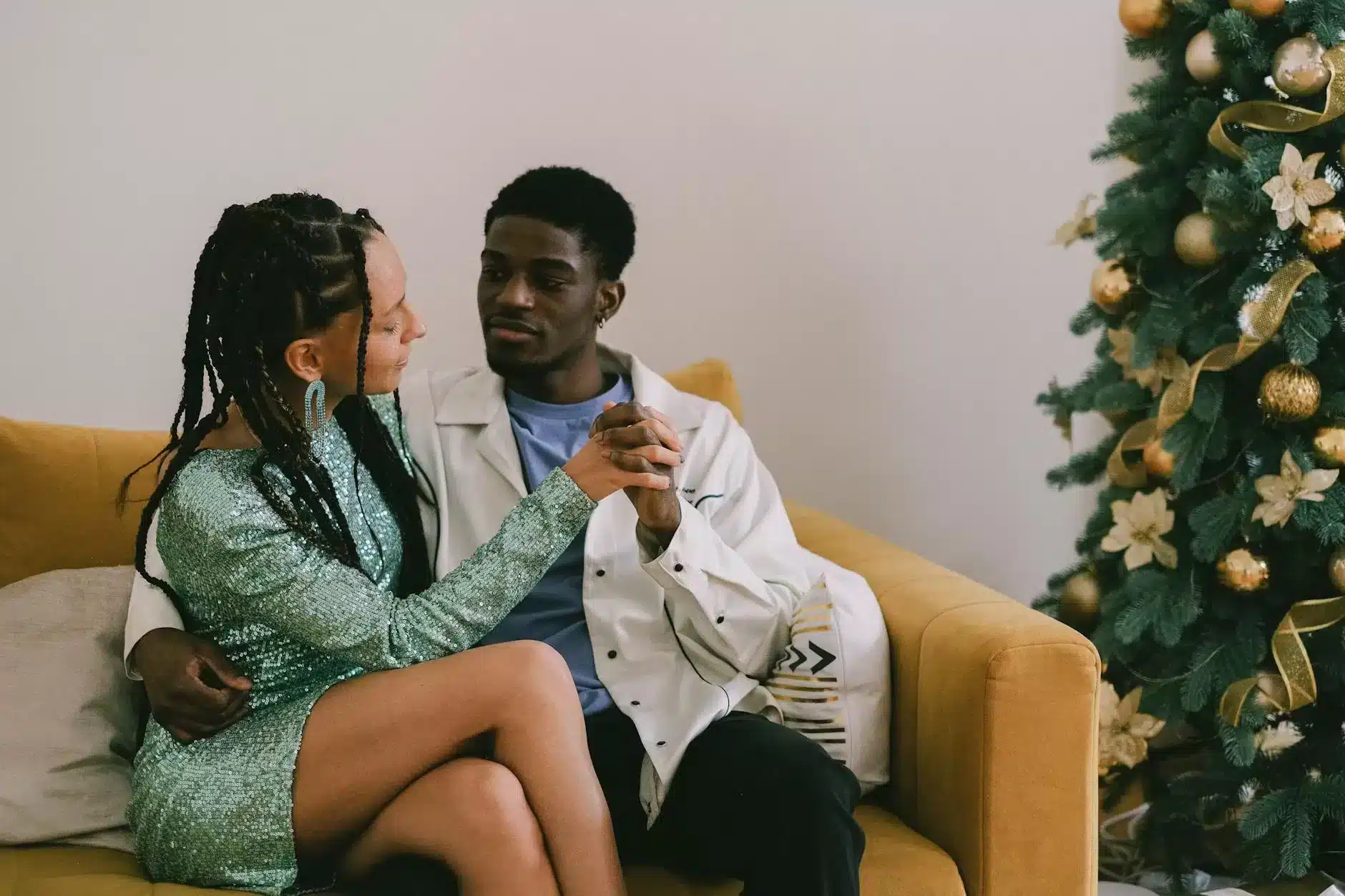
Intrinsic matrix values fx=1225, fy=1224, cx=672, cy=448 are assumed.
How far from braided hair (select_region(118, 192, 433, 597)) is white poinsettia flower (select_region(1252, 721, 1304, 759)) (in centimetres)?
146

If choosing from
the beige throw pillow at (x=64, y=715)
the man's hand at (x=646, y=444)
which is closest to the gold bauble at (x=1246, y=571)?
the man's hand at (x=646, y=444)

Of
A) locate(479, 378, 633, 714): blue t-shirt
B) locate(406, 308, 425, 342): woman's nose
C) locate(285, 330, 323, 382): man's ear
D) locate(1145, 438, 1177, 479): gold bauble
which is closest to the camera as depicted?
locate(285, 330, 323, 382): man's ear

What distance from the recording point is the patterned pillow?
1565mm

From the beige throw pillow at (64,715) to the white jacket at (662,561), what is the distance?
0.48 ft

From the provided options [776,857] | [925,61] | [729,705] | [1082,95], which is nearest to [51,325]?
[729,705]

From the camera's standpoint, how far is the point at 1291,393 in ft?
6.06

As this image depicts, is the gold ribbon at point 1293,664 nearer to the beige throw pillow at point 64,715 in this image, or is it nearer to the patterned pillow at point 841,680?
the patterned pillow at point 841,680

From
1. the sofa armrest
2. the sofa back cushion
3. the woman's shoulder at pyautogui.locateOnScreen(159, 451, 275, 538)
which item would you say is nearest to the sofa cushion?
the sofa back cushion

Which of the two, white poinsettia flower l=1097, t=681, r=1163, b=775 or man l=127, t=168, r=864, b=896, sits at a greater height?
man l=127, t=168, r=864, b=896

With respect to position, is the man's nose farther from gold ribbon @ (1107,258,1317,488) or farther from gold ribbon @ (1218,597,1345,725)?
gold ribbon @ (1218,597,1345,725)

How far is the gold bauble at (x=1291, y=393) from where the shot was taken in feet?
6.05

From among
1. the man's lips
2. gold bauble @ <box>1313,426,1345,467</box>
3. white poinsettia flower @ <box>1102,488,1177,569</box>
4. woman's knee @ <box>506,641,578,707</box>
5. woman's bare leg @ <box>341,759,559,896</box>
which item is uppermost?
gold bauble @ <box>1313,426,1345,467</box>

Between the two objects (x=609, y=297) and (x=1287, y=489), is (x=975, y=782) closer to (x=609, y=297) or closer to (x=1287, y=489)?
(x=1287, y=489)

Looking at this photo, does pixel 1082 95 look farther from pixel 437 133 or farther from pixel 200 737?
pixel 200 737
